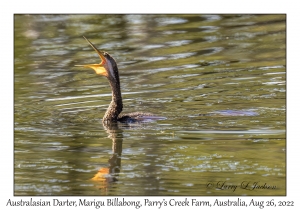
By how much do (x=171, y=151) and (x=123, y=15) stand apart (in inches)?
484

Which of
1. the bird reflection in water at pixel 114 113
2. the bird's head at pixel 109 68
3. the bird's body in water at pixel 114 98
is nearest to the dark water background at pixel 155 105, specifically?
the bird reflection in water at pixel 114 113

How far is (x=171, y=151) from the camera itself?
1145cm

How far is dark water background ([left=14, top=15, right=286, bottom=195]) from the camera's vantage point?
10305 millimetres

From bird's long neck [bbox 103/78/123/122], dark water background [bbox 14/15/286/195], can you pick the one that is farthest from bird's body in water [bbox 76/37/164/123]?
dark water background [bbox 14/15/286/195]

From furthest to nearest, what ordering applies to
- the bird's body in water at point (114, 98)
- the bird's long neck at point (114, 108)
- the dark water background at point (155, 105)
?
the bird's long neck at point (114, 108) < the bird's body in water at point (114, 98) < the dark water background at point (155, 105)

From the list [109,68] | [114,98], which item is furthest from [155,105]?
[109,68]

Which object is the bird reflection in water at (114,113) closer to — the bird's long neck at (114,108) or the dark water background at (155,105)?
the bird's long neck at (114,108)

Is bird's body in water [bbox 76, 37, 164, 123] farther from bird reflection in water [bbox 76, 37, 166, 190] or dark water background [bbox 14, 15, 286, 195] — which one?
dark water background [bbox 14, 15, 286, 195]

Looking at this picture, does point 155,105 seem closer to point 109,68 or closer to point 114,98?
point 114,98

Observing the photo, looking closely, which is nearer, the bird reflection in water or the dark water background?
the dark water background

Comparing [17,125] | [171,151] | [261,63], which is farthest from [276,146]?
[261,63]

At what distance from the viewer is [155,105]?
14805 mm

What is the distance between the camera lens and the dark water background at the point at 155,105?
1030 centimetres
